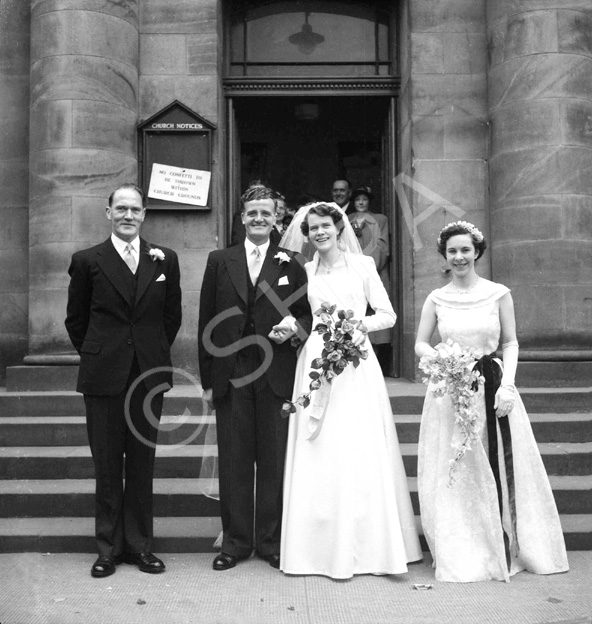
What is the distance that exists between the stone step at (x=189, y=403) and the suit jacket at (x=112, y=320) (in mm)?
2152

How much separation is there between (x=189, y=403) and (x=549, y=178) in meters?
4.15

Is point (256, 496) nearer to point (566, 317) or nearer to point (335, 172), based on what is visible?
point (566, 317)

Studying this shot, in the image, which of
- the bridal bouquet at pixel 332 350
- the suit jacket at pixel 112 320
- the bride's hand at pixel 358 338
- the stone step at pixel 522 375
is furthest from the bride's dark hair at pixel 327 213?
the stone step at pixel 522 375

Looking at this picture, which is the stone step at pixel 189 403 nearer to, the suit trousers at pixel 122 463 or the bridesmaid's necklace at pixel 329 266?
the suit trousers at pixel 122 463

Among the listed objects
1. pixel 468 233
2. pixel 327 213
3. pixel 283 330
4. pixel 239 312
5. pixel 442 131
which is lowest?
pixel 283 330

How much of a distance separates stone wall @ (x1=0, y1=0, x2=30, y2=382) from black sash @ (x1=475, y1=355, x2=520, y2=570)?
5.40m

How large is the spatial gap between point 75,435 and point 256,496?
7.67 feet

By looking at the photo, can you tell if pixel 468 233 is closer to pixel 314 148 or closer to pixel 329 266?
pixel 329 266

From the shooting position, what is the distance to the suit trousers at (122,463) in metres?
5.00

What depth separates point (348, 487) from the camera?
16.1 ft

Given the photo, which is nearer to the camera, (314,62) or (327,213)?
(327,213)

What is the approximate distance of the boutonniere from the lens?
5203mm

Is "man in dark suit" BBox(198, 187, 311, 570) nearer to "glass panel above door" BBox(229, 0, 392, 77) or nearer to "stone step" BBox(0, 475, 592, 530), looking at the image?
"stone step" BBox(0, 475, 592, 530)

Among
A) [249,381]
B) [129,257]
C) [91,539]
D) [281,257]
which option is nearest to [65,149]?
[129,257]
